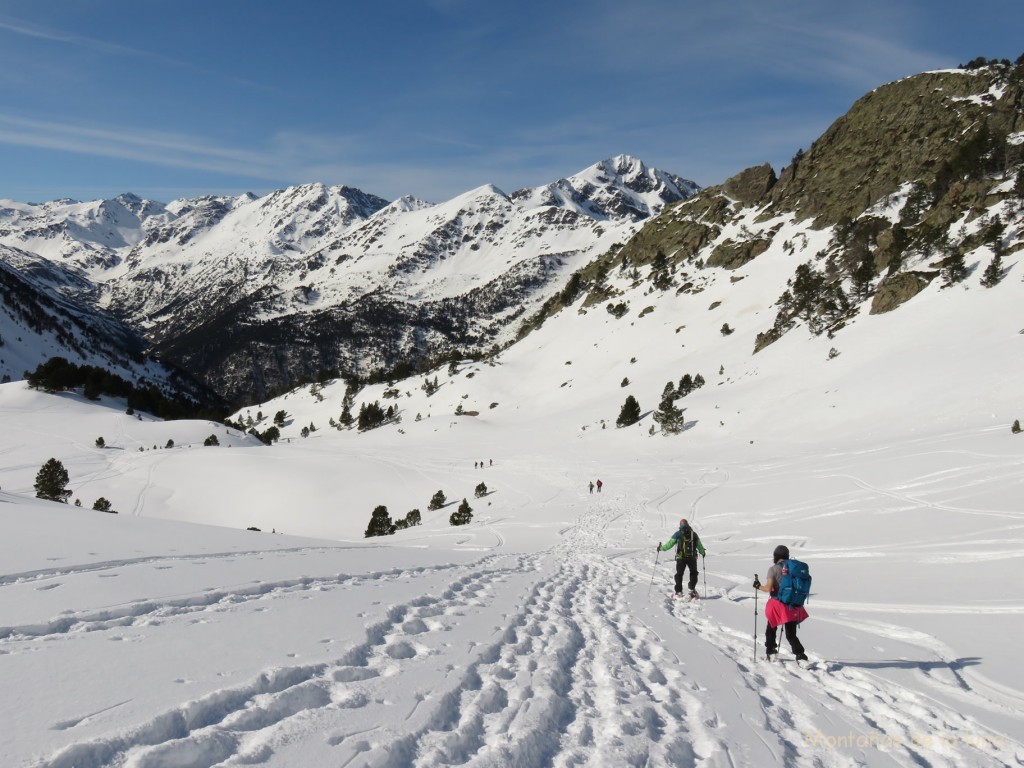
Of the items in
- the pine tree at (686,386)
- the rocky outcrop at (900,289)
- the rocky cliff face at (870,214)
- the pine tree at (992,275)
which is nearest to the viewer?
the pine tree at (992,275)

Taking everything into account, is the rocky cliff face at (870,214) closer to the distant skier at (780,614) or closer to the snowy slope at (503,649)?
the snowy slope at (503,649)

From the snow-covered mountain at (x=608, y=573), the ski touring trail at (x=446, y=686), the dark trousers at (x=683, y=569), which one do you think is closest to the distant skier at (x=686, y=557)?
the dark trousers at (x=683, y=569)

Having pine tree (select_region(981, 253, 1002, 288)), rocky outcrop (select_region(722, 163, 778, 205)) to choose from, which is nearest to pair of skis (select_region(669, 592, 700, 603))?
pine tree (select_region(981, 253, 1002, 288))

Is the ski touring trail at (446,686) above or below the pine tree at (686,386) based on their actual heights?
below

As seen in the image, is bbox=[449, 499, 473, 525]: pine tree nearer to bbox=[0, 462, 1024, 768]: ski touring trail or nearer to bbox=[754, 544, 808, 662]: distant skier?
bbox=[0, 462, 1024, 768]: ski touring trail

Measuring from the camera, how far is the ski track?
12.0 ft

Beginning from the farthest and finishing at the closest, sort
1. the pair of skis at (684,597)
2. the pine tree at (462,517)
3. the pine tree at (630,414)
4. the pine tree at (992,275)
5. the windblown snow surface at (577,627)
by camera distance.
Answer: the pine tree at (630,414), the pine tree at (992,275), the pine tree at (462,517), the pair of skis at (684,597), the windblown snow surface at (577,627)

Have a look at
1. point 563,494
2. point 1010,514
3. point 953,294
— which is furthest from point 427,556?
point 953,294

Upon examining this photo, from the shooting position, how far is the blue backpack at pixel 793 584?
6977mm

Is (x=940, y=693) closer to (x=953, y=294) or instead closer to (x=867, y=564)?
(x=867, y=564)

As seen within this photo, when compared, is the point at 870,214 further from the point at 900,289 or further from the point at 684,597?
the point at 684,597

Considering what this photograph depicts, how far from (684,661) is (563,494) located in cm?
3188

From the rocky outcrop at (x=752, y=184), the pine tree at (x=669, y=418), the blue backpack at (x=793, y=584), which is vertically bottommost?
the blue backpack at (x=793, y=584)

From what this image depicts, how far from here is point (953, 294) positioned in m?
42.9
